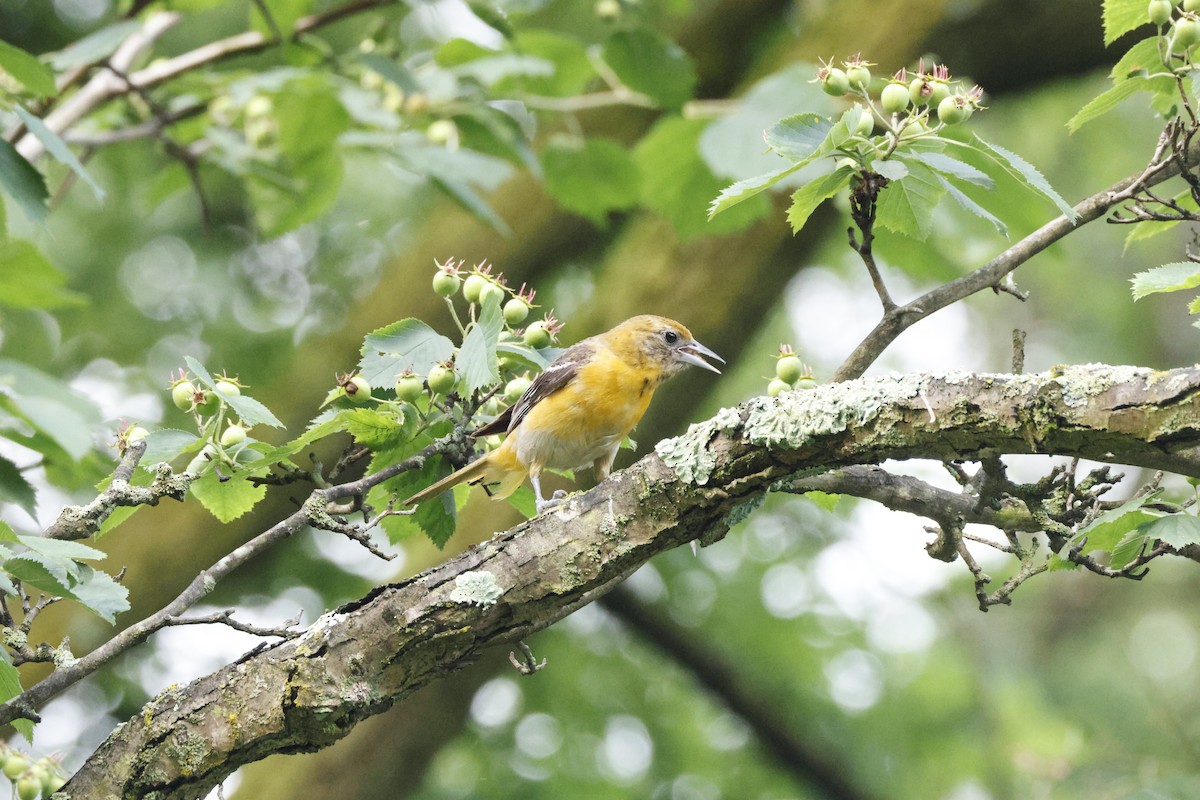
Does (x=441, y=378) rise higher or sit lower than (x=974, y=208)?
lower

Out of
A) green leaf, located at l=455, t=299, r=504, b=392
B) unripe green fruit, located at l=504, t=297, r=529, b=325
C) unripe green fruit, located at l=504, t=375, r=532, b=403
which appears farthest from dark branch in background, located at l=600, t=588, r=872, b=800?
green leaf, located at l=455, t=299, r=504, b=392

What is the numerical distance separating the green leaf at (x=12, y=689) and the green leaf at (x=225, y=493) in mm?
644

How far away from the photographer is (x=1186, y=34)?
278cm

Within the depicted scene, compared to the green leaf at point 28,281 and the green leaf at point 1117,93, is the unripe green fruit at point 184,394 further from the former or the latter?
the green leaf at point 1117,93

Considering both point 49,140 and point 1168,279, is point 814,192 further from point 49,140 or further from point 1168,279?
point 49,140

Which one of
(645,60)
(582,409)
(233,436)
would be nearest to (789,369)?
(582,409)

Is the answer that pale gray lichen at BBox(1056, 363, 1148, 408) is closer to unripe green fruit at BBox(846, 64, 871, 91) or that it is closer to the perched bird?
unripe green fruit at BBox(846, 64, 871, 91)

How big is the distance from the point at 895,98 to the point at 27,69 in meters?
2.62

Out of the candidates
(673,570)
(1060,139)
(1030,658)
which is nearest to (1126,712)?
(1030,658)

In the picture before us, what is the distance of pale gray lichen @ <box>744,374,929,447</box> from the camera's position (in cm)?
263

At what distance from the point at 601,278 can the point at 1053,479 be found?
17.5 ft

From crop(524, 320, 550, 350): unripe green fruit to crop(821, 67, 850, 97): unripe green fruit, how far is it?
1.09 meters

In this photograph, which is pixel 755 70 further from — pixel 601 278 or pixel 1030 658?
pixel 1030 658

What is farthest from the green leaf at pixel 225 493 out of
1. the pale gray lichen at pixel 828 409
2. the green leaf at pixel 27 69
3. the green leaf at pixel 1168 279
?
the green leaf at pixel 1168 279
